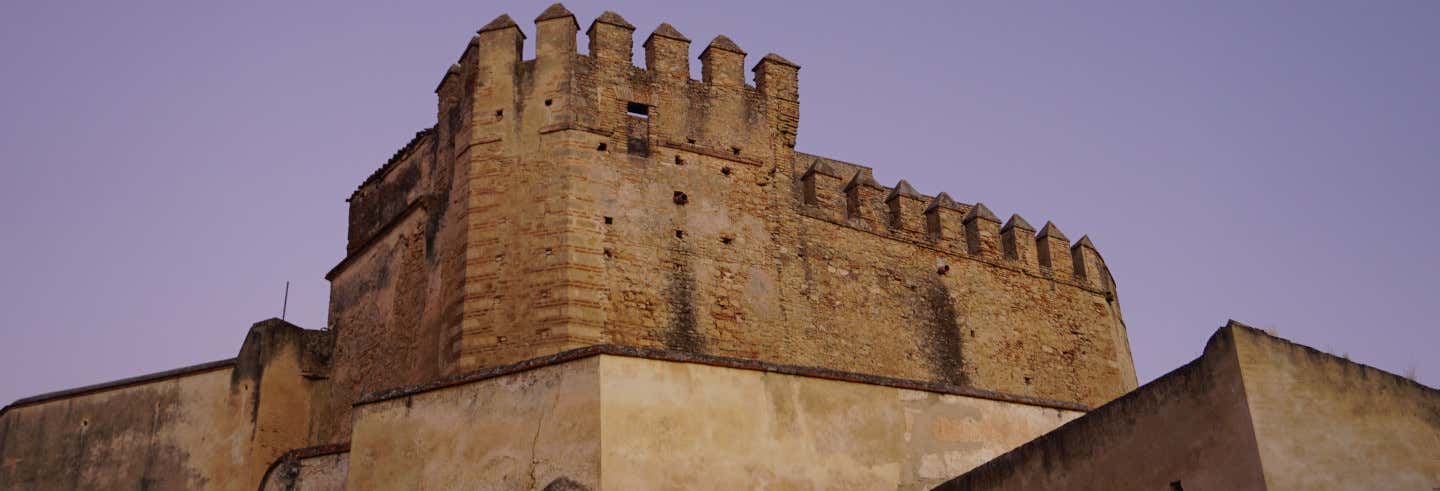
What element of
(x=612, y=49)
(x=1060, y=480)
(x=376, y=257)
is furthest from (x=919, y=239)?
(x=1060, y=480)

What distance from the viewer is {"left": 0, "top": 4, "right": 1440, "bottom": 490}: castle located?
34.3 ft

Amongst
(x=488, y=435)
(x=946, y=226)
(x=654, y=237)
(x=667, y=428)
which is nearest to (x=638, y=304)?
(x=654, y=237)

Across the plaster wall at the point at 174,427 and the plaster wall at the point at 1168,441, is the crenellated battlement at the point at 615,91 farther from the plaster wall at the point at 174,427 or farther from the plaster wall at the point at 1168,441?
the plaster wall at the point at 1168,441

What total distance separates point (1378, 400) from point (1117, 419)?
1.38 m

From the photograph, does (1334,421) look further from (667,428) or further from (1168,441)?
(667,428)

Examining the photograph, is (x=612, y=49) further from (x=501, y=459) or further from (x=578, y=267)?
(x=501, y=459)

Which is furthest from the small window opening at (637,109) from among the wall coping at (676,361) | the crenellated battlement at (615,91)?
the wall coping at (676,361)

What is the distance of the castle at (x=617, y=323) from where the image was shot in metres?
10.5

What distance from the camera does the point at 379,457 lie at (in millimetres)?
11062

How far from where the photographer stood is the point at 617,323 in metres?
14.0

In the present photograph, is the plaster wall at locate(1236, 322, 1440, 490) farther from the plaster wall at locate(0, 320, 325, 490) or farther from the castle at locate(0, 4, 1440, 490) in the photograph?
the plaster wall at locate(0, 320, 325, 490)

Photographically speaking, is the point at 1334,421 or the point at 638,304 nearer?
the point at 1334,421

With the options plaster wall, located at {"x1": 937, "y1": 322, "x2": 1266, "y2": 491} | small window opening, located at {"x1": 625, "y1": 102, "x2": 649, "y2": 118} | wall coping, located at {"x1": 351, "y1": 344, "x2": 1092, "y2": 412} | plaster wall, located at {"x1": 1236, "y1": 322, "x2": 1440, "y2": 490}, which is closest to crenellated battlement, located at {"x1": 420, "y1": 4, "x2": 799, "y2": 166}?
small window opening, located at {"x1": 625, "y1": 102, "x2": 649, "y2": 118}

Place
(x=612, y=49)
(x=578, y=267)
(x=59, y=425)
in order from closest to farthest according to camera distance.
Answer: (x=578, y=267), (x=612, y=49), (x=59, y=425)
